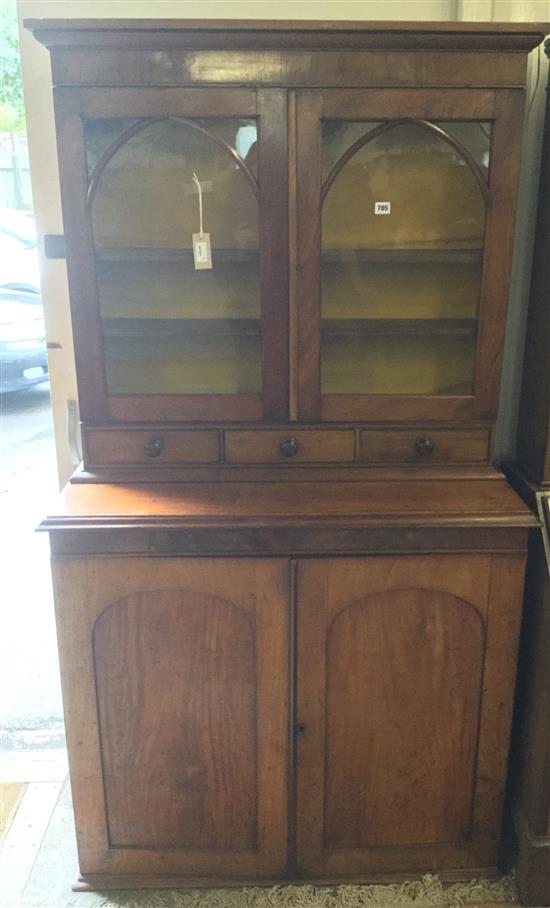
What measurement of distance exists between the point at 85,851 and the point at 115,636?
516 millimetres

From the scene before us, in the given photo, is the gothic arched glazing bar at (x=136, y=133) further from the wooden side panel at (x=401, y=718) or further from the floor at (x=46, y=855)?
the floor at (x=46, y=855)

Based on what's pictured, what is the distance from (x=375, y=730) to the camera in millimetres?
1474

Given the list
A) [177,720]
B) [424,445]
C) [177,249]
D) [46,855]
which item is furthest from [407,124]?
[46,855]

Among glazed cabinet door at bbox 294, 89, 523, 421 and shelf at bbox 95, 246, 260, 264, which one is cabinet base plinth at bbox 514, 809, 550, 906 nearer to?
glazed cabinet door at bbox 294, 89, 523, 421

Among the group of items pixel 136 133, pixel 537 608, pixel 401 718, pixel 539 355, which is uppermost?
pixel 136 133

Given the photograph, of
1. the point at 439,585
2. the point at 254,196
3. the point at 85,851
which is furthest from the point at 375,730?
the point at 254,196

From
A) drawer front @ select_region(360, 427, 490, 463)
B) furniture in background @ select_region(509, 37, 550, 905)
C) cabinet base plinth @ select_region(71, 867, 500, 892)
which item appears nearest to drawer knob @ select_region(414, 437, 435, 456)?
drawer front @ select_region(360, 427, 490, 463)

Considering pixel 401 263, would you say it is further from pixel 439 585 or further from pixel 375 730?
pixel 375 730

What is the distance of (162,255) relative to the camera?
148 centimetres

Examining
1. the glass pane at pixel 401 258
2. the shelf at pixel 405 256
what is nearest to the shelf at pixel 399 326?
the glass pane at pixel 401 258

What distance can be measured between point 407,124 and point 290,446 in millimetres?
656

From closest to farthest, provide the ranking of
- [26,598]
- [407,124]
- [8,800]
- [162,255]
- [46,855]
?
[407,124] → [162,255] → [46,855] → [8,800] → [26,598]

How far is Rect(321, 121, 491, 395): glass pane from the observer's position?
1.41m

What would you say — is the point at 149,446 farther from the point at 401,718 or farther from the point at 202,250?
the point at 401,718
